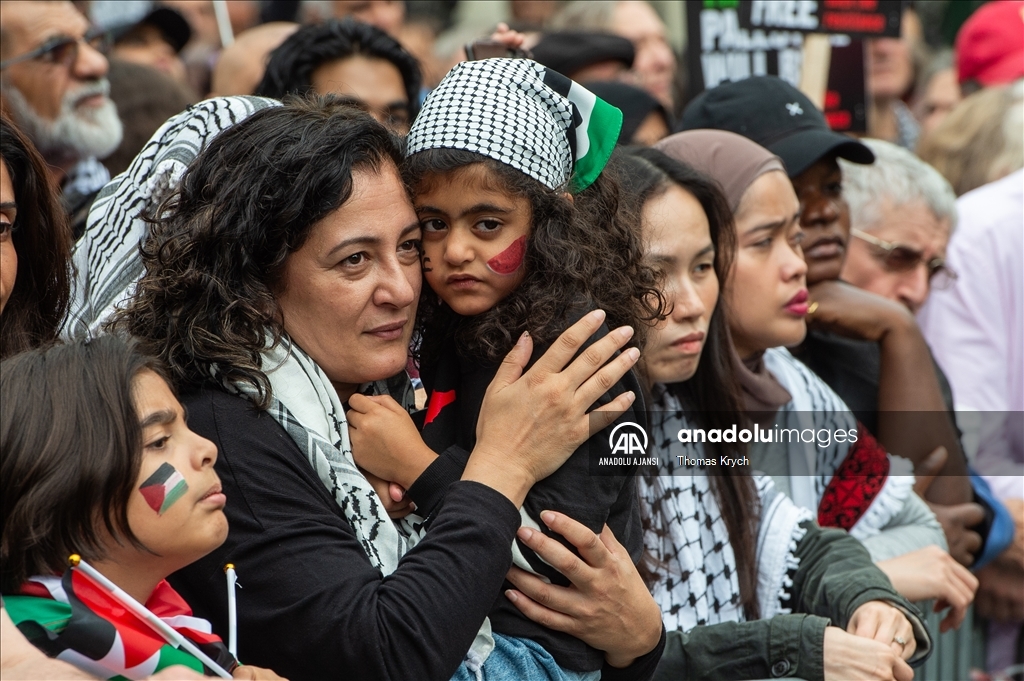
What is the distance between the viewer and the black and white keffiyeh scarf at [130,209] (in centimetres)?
265

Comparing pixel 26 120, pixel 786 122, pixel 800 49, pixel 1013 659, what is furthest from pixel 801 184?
pixel 26 120

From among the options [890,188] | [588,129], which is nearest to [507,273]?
[588,129]

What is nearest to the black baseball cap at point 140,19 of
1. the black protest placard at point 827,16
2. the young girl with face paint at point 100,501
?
the black protest placard at point 827,16

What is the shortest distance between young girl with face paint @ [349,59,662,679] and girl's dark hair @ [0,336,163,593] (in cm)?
56

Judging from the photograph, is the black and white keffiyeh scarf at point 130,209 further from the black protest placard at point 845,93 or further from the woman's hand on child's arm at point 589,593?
the black protest placard at point 845,93

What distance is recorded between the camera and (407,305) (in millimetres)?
2391

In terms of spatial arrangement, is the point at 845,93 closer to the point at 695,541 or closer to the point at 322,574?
the point at 695,541

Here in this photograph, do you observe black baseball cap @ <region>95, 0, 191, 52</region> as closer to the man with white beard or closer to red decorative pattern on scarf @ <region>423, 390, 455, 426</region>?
the man with white beard

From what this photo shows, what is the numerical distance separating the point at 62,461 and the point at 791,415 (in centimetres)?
239

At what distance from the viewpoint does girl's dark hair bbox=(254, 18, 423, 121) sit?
4527mm

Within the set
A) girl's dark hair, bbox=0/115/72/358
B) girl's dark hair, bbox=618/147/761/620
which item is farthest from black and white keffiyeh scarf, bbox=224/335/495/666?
girl's dark hair, bbox=618/147/761/620

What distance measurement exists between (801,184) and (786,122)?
245 mm

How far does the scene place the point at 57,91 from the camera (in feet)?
15.7

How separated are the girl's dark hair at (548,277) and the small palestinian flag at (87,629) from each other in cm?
94
